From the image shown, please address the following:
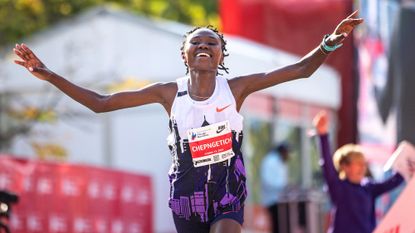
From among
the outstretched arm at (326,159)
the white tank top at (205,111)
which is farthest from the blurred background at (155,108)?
the white tank top at (205,111)

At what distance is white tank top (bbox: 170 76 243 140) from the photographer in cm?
749

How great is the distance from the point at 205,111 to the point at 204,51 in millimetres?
375

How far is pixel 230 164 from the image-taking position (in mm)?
7500

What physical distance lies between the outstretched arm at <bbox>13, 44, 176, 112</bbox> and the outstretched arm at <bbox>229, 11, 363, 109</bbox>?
428 mm

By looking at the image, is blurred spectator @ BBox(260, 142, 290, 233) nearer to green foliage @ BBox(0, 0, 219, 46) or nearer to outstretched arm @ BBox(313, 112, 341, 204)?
outstretched arm @ BBox(313, 112, 341, 204)

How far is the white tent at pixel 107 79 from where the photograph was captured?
21.0 meters

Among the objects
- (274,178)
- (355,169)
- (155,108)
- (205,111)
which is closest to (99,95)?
(205,111)

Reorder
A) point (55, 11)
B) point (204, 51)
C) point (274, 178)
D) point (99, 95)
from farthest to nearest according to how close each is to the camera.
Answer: point (55, 11) < point (274, 178) < point (99, 95) < point (204, 51)

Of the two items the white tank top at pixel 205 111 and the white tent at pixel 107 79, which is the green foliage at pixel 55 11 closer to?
the white tent at pixel 107 79

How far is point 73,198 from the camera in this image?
50.4 ft

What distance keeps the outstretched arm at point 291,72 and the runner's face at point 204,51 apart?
22cm

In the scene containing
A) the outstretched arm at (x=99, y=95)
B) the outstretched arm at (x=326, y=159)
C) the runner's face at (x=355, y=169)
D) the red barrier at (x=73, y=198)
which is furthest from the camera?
the red barrier at (x=73, y=198)

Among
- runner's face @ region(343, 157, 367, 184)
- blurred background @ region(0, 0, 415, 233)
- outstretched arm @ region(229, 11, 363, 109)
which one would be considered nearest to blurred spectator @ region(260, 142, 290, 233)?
blurred background @ region(0, 0, 415, 233)

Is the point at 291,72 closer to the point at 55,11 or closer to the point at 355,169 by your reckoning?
the point at 355,169
